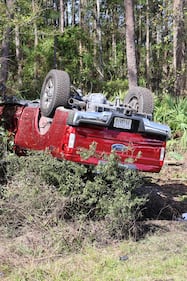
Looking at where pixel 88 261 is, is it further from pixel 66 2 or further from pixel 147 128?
pixel 66 2

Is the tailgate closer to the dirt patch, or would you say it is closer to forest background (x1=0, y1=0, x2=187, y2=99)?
the dirt patch

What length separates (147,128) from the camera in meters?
5.62

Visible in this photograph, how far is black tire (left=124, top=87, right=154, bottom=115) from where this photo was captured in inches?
254

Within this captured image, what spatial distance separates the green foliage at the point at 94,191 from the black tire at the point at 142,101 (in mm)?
1477

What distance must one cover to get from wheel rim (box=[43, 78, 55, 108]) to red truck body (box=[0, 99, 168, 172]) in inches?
9.7

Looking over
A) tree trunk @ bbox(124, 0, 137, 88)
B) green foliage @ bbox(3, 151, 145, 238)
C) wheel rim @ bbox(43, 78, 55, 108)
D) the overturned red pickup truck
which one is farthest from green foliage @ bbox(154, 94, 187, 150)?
green foliage @ bbox(3, 151, 145, 238)

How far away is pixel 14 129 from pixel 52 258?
3122 mm

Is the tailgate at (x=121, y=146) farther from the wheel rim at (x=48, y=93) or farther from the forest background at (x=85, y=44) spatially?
the forest background at (x=85, y=44)

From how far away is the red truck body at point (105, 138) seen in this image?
5.28m

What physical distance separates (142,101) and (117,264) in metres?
2.84

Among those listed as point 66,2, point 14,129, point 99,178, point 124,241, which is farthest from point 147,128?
point 66,2

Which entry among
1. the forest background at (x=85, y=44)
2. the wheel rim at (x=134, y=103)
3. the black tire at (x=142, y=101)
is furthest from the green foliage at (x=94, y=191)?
the forest background at (x=85, y=44)

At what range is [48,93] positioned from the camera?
6262 mm

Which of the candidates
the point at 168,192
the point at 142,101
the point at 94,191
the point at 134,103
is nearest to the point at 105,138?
the point at 94,191
